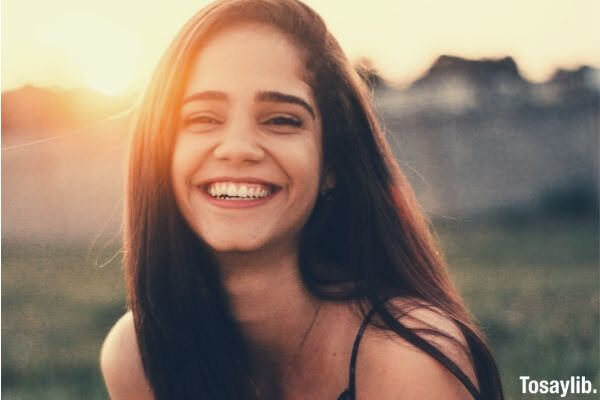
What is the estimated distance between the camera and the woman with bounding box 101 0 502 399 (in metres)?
2.26

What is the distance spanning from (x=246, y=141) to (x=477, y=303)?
2834mm

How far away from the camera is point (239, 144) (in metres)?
2.21

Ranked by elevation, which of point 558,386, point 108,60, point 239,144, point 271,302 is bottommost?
point 558,386

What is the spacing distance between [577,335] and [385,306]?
244cm

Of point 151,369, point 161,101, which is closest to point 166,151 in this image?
point 161,101

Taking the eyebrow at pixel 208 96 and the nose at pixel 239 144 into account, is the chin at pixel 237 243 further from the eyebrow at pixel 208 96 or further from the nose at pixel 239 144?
the eyebrow at pixel 208 96

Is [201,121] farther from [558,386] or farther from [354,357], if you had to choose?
[558,386]

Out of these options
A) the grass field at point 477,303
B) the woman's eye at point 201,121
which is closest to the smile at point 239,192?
the woman's eye at point 201,121

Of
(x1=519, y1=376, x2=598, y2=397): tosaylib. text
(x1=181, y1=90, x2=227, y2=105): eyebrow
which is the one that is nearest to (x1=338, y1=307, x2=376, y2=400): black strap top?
(x1=181, y1=90, x2=227, y2=105): eyebrow

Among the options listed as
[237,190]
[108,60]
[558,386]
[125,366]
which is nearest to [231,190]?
[237,190]

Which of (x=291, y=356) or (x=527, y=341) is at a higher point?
(x=291, y=356)

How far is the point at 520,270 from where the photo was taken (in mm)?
5207

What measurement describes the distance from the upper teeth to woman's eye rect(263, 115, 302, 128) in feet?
0.47

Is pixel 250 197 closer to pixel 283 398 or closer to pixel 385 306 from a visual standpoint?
pixel 385 306
